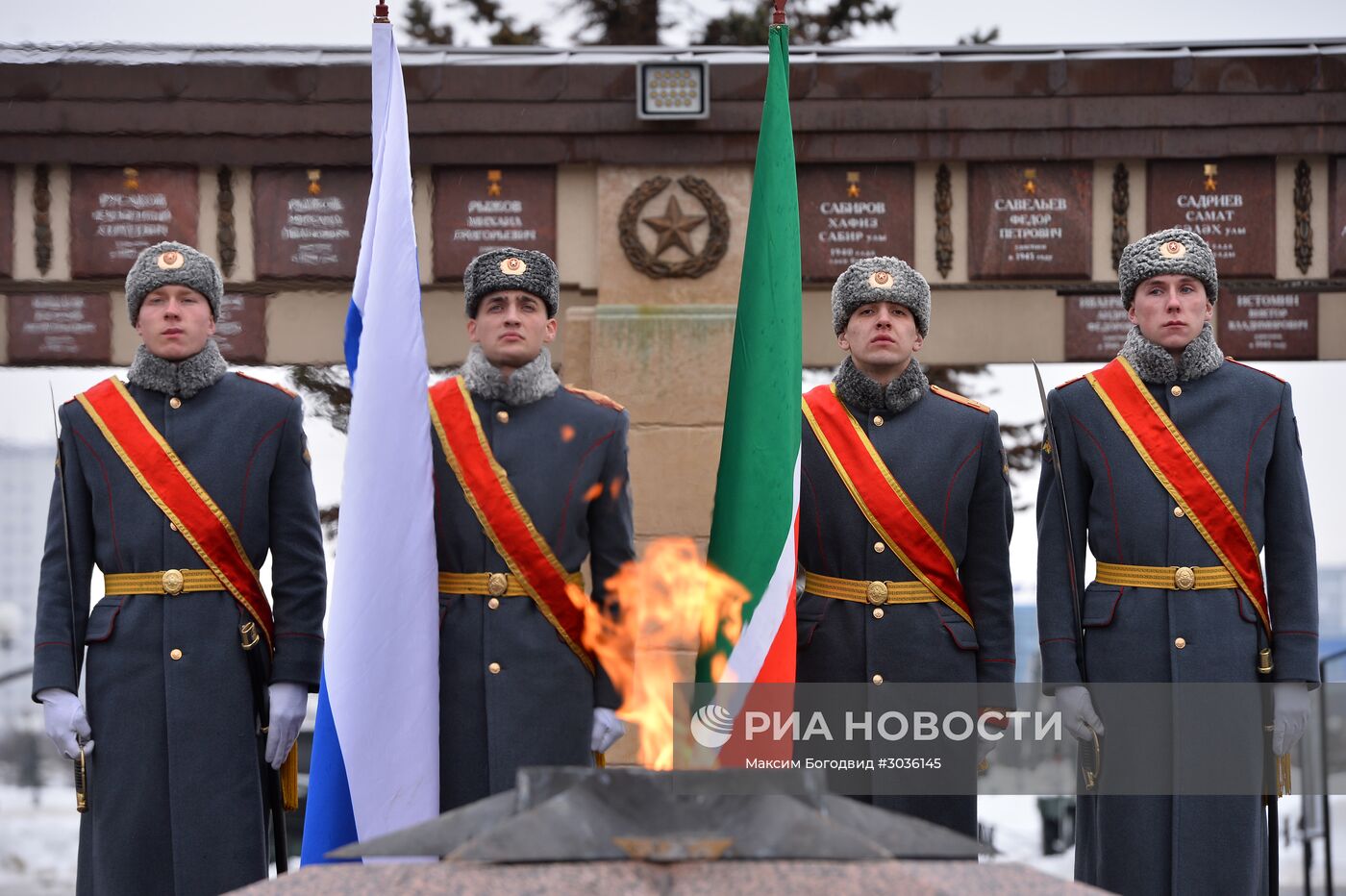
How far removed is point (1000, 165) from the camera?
6.69 metres

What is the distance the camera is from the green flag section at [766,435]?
4051mm

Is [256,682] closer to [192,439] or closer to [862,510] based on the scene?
[192,439]

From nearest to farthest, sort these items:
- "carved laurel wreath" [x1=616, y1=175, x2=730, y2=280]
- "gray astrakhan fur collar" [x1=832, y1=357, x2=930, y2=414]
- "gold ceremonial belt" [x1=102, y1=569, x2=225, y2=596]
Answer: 1. "gold ceremonial belt" [x1=102, y1=569, x2=225, y2=596]
2. "gray astrakhan fur collar" [x1=832, y1=357, x2=930, y2=414]
3. "carved laurel wreath" [x1=616, y1=175, x2=730, y2=280]

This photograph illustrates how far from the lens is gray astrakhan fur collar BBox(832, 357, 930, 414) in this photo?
4520 millimetres

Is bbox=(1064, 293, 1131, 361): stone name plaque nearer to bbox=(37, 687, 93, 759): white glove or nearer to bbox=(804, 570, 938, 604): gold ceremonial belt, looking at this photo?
bbox=(804, 570, 938, 604): gold ceremonial belt

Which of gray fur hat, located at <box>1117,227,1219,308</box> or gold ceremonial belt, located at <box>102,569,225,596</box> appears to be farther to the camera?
gray fur hat, located at <box>1117,227,1219,308</box>

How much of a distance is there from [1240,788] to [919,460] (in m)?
1.14

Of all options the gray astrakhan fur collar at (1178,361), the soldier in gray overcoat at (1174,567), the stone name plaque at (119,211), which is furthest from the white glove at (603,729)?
the stone name plaque at (119,211)

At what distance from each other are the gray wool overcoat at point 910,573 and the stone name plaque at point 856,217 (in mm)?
2218

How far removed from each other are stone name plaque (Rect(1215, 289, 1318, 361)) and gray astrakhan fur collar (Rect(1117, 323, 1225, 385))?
92.2 inches

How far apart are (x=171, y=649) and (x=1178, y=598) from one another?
2.50m

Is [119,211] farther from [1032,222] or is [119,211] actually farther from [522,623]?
[1032,222]

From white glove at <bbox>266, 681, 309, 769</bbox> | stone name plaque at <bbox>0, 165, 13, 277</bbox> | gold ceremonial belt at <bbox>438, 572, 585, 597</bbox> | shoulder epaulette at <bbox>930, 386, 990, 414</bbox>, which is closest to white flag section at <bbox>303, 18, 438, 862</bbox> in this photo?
gold ceremonial belt at <bbox>438, 572, 585, 597</bbox>

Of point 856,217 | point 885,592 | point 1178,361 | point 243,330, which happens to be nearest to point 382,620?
point 885,592
